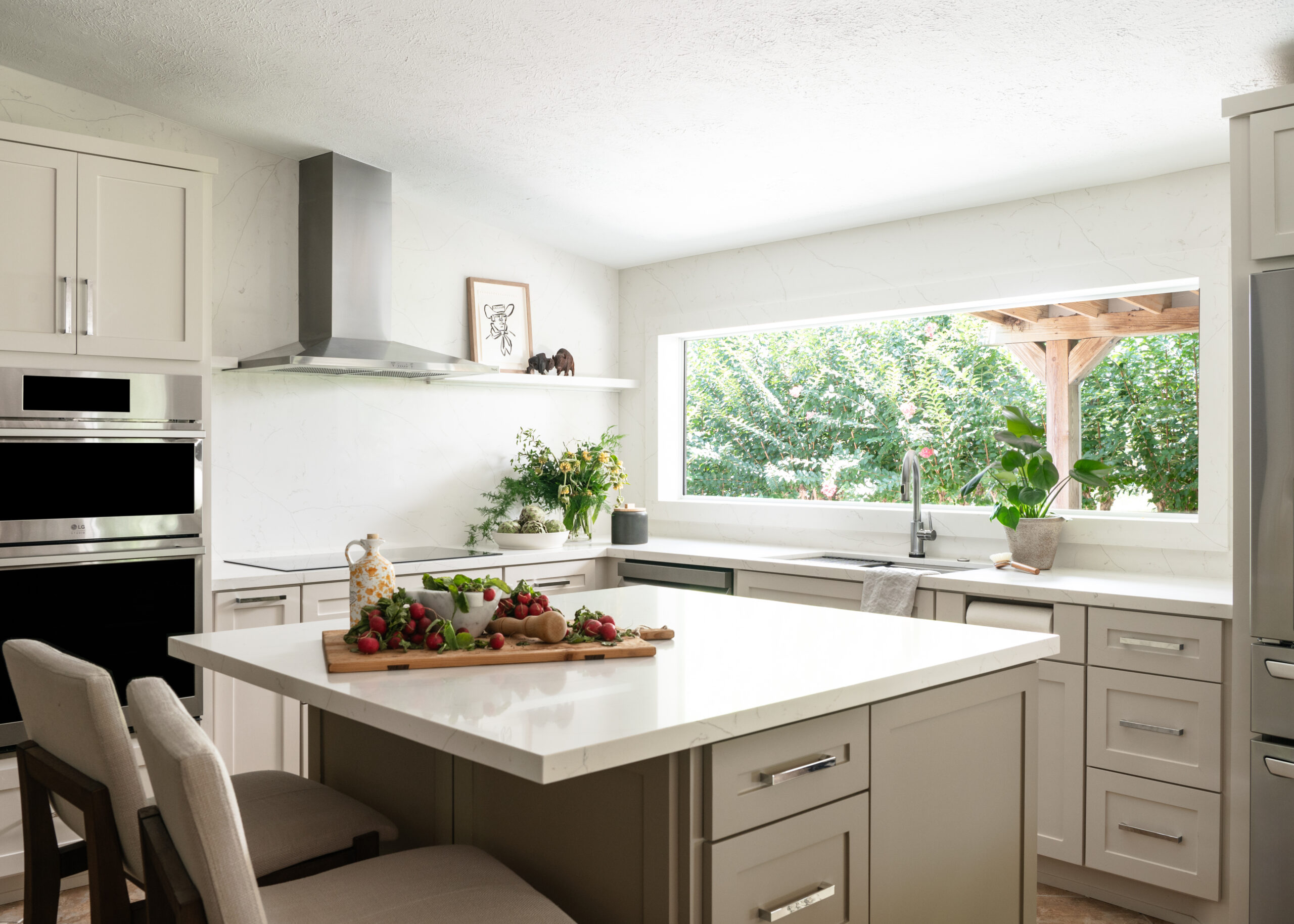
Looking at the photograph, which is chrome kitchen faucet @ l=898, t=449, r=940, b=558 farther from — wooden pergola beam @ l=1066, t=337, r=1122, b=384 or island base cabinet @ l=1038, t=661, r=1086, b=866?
island base cabinet @ l=1038, t=661, r=1086, b=866

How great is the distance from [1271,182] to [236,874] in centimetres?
264

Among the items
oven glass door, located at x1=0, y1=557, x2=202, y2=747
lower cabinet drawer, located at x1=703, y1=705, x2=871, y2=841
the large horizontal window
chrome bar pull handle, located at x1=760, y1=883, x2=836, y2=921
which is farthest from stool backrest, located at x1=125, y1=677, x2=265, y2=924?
the large horizontal window

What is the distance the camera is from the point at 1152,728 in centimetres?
284

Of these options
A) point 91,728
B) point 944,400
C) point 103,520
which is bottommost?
point 91,728

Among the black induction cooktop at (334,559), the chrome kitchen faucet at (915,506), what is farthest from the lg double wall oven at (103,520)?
the chrome kitchen faucet at (915,506)

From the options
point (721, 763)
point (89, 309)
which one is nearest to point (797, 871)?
point (721, 763)

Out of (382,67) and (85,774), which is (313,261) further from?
(85,774)

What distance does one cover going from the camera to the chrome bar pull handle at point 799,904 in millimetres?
1477

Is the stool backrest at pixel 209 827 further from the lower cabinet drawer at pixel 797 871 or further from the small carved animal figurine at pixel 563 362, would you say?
the small carved animal figurine at pixel 563 362

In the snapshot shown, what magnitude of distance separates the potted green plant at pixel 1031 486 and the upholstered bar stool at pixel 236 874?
2463 millimetres

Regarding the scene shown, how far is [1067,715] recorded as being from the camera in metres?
3.00

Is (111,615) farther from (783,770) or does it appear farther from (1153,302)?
(1153,302)

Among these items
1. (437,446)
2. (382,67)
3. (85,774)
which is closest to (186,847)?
(85,774)

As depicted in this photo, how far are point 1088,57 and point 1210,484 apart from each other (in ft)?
4.77
